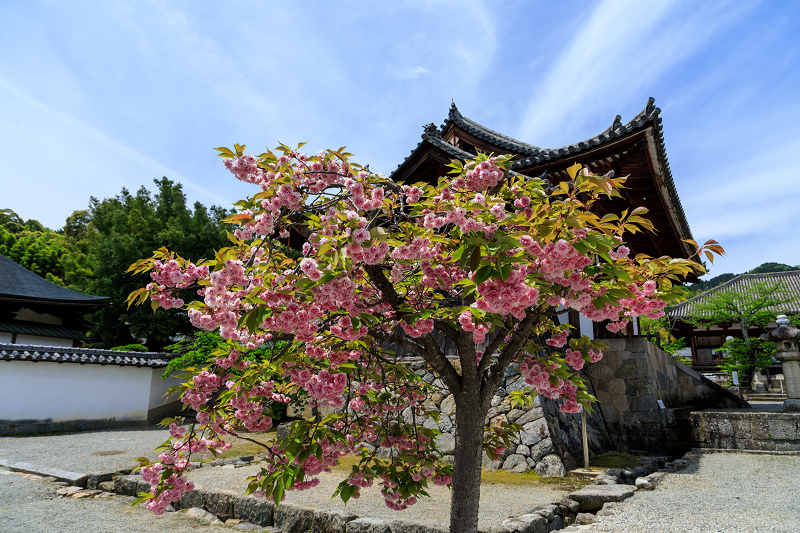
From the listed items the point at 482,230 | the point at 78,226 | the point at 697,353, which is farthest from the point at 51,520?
the point at 78,226

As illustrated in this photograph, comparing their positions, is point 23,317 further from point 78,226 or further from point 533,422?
point 78,226

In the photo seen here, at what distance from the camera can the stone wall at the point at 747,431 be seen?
9.04 m

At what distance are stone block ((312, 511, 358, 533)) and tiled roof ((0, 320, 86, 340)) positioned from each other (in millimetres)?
18082

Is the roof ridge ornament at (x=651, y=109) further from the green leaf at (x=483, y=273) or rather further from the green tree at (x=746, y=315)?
the green tree at (x=746, y=315)

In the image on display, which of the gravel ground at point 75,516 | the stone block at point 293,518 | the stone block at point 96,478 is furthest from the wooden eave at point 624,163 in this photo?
the stone block at point 96,478

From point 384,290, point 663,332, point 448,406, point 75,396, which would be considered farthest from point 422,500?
point 663,332

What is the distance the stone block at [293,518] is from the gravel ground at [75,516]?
67 cm

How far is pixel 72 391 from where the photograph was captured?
44.0 feet

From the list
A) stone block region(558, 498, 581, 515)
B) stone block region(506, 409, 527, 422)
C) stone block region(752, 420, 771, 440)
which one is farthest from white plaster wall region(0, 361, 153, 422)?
stone block region(752, 420, 771, 440)

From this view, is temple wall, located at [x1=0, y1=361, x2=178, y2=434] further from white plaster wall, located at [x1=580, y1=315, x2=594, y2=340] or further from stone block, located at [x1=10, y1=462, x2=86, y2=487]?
white plaster wall, located at [x1=580, y1=315, x2=594, y2=340]

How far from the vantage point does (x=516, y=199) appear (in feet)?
8.13

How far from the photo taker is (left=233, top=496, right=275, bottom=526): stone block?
16.4ft

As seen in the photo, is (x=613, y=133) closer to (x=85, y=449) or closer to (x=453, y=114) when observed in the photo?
(x=453, y=114)

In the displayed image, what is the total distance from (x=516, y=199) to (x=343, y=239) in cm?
105
